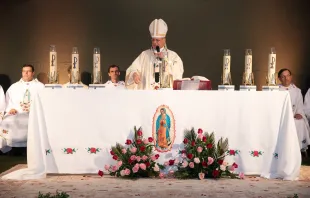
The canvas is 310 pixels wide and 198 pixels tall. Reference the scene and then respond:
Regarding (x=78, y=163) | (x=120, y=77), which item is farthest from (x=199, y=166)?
(x=120, y=77)

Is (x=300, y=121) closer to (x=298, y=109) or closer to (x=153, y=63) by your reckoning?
(x=298, y=109)

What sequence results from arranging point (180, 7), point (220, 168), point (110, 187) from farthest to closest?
point (180, 7) < point (220, 168) < point (110, 187)

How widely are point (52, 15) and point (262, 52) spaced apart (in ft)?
10.9

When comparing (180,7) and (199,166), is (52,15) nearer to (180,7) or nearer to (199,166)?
(180,7)

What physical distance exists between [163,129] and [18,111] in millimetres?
3608

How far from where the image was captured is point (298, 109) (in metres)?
8.28

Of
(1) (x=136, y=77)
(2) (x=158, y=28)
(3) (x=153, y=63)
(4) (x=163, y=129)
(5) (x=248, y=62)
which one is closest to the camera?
(4) (x=163, y=129)

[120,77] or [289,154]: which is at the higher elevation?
[120,77]

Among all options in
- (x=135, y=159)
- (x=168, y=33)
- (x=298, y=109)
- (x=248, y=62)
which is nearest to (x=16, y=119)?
(x=168, y=33)

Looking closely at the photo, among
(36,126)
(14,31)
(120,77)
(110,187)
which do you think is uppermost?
(14,31)

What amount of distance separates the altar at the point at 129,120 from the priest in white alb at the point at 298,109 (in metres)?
2.69

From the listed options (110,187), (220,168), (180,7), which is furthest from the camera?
(180,7)

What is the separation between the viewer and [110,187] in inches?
190

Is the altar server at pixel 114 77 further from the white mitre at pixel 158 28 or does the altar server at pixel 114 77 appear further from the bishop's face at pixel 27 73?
the white mitre at pixel 158 28
